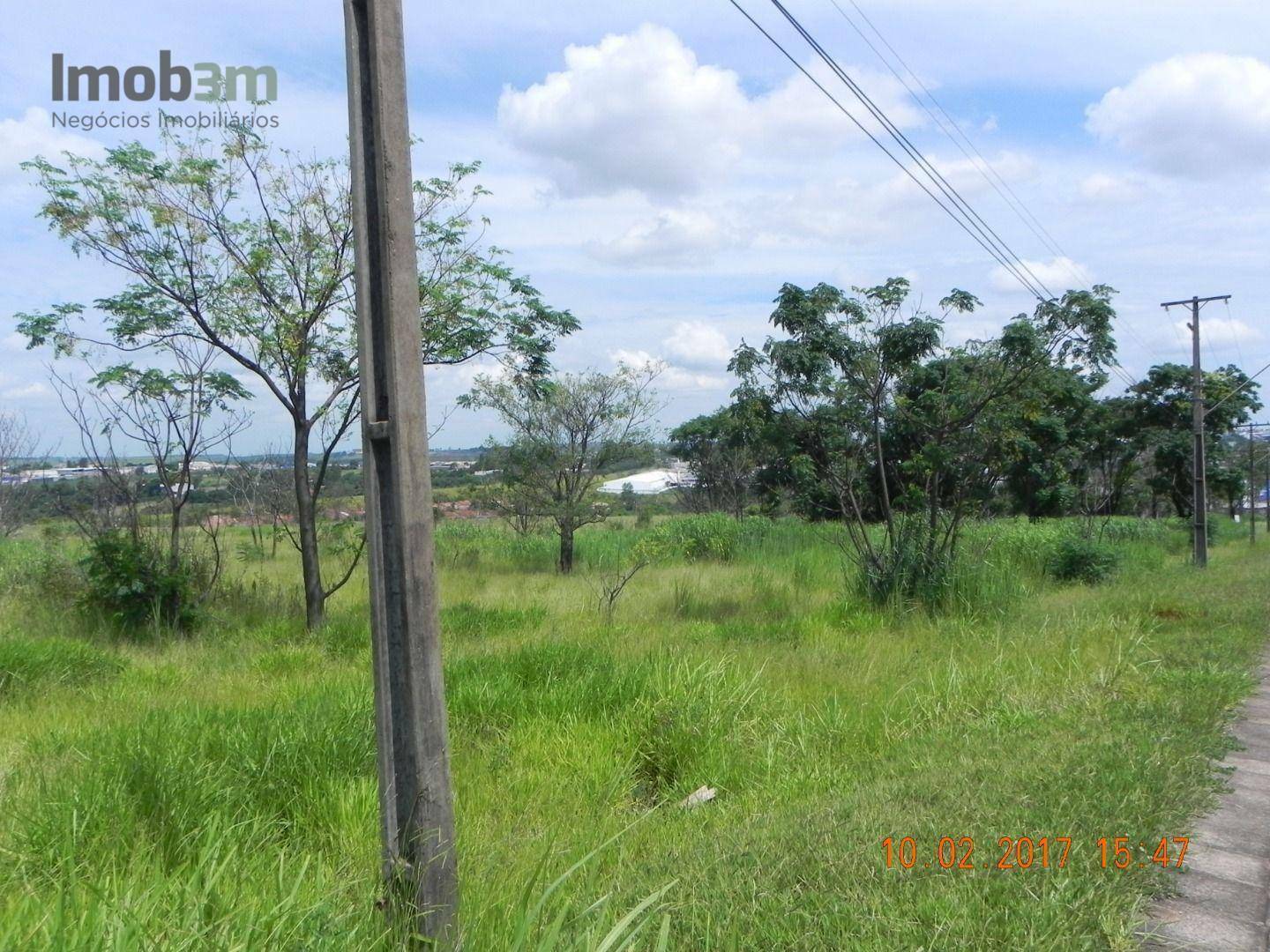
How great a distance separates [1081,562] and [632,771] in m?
15.7

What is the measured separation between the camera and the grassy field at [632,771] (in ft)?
10.3

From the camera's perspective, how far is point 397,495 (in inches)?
110

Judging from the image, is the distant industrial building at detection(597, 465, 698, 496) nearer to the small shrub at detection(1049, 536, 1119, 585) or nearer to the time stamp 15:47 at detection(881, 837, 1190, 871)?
the small shrub at detection(1049, 536, 1119, 585)

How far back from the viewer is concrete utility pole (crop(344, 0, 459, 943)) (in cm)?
282

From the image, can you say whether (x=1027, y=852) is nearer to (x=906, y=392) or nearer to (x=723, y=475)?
Answer: (x=906, y=392)

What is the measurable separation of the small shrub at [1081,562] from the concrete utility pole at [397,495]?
17.4 meters

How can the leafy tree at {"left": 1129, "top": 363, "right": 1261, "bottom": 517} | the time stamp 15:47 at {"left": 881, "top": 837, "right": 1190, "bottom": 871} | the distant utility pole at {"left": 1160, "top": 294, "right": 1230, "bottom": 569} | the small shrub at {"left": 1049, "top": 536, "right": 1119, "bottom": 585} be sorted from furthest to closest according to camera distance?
the leafy tree at {"left": 1129, "top": 363, "right": 1261, "bottom": 517}, the distant utility pole at {"left": 1160, "top": 294, "right": 1230, "bottom": 569}, the small shrub at {"left": 1049, "top": 536, "right": 1119, "bottom": 585}, the time stamp 15:47 at {"left": 881, "top": 837, "right": 1190, "bottom": 871}

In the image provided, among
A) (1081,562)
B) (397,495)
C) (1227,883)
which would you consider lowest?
(1081,562)

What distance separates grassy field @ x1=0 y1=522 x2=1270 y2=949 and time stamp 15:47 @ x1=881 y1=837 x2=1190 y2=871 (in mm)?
39

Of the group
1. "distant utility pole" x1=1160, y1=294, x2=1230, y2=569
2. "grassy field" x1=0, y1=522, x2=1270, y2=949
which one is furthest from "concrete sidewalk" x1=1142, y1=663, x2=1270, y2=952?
"distant utility pole" x1=1160, y1=294, x2=1230, y2=569

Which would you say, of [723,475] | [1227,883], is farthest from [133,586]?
[723,475]

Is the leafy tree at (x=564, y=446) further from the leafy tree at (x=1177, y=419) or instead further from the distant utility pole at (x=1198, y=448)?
the leafy tree at (x=1177, y=419)

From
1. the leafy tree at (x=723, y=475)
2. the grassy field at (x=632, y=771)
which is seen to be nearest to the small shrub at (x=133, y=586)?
the grassy field at (x=632, y=771)

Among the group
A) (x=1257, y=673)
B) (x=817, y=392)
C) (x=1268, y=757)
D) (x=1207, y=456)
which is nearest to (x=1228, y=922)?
(x=1268, y=757)
